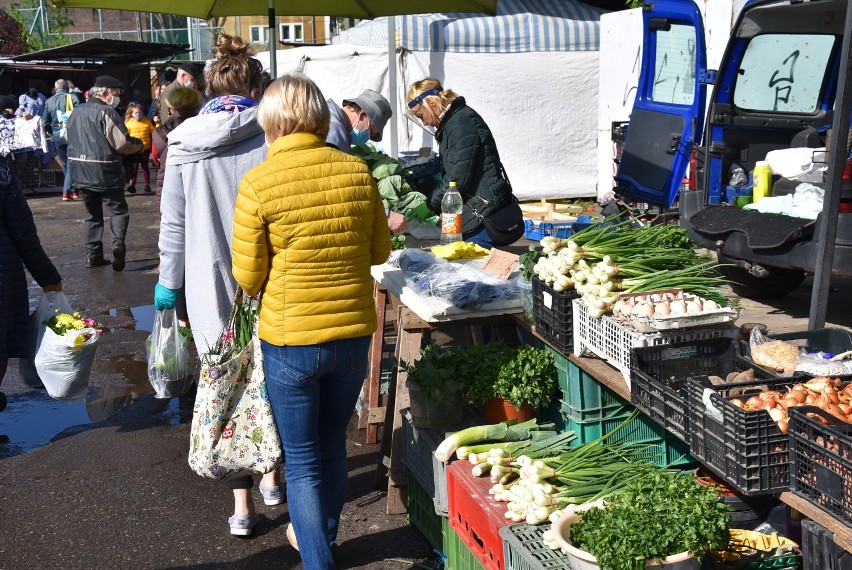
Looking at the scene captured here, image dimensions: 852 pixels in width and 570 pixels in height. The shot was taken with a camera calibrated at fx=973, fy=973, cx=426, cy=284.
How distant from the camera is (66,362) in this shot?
19.1ft

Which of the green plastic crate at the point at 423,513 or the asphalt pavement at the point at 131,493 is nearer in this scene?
the green plastic crate at the point at 423,513

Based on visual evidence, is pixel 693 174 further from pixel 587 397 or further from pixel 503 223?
pixel 587 397

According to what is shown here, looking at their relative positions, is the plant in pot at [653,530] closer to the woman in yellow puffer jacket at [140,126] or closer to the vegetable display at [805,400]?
the vegetable display at [805,400]

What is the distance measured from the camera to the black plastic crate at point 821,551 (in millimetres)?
2604

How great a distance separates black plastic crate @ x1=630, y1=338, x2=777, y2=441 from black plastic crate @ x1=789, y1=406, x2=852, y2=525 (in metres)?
0.59

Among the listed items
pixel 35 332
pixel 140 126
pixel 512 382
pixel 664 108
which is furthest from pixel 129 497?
pixel 140 126

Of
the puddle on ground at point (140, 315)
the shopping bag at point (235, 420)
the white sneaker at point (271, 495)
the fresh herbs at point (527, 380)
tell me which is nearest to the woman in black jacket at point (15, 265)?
the white sneaker at point (271, 495)

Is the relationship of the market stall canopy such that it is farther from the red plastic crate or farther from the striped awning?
the striped awning

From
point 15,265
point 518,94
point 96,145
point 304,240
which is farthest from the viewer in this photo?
→ point 518,94

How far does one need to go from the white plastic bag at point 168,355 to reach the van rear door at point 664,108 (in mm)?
5638

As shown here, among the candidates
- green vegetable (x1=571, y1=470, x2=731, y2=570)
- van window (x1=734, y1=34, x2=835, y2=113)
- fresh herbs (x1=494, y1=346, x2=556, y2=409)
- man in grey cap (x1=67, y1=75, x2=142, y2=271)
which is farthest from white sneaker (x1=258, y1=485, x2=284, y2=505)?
man in grey cap (x1=67, y1=75, x2=142, y2=271)

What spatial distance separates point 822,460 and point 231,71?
3.20 metres

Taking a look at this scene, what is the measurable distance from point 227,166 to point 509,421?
67.3 inches

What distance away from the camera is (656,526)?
282 centimetres
